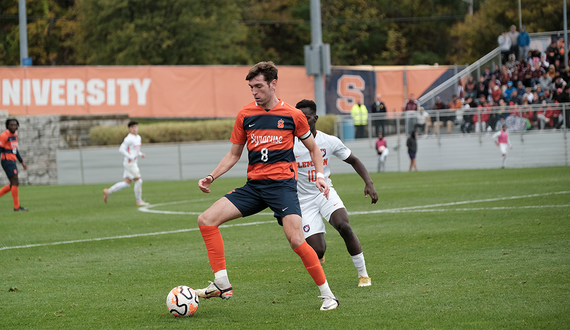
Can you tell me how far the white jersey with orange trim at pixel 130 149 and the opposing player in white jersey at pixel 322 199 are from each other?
11.2 metres

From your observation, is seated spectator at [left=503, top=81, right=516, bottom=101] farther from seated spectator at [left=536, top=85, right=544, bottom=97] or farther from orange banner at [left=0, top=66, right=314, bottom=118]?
orange banner at [left=0, top=66, right=314, bottom=118]

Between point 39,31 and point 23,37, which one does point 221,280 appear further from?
point 39,31

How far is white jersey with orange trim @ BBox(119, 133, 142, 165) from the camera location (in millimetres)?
18250

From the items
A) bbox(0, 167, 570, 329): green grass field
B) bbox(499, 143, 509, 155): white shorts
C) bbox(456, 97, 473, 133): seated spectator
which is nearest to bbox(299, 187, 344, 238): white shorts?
bbox(0, 167, 570, 329): green grass field

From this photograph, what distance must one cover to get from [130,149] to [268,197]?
1302cm

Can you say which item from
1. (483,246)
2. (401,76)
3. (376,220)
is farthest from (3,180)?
(483,246)

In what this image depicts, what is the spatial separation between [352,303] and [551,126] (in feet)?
76.2

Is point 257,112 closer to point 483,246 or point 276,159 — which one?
point 276,159

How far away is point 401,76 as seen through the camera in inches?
1371

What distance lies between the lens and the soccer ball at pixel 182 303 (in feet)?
19.5

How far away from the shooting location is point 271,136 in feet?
20.1

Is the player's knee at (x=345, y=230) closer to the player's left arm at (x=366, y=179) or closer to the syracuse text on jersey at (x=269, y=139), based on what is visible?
the player's left arm at (x=366, y=179)

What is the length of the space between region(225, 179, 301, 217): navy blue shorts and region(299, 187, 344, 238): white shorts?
4.45ft

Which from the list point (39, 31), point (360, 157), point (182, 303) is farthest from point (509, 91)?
point (39, 31)
